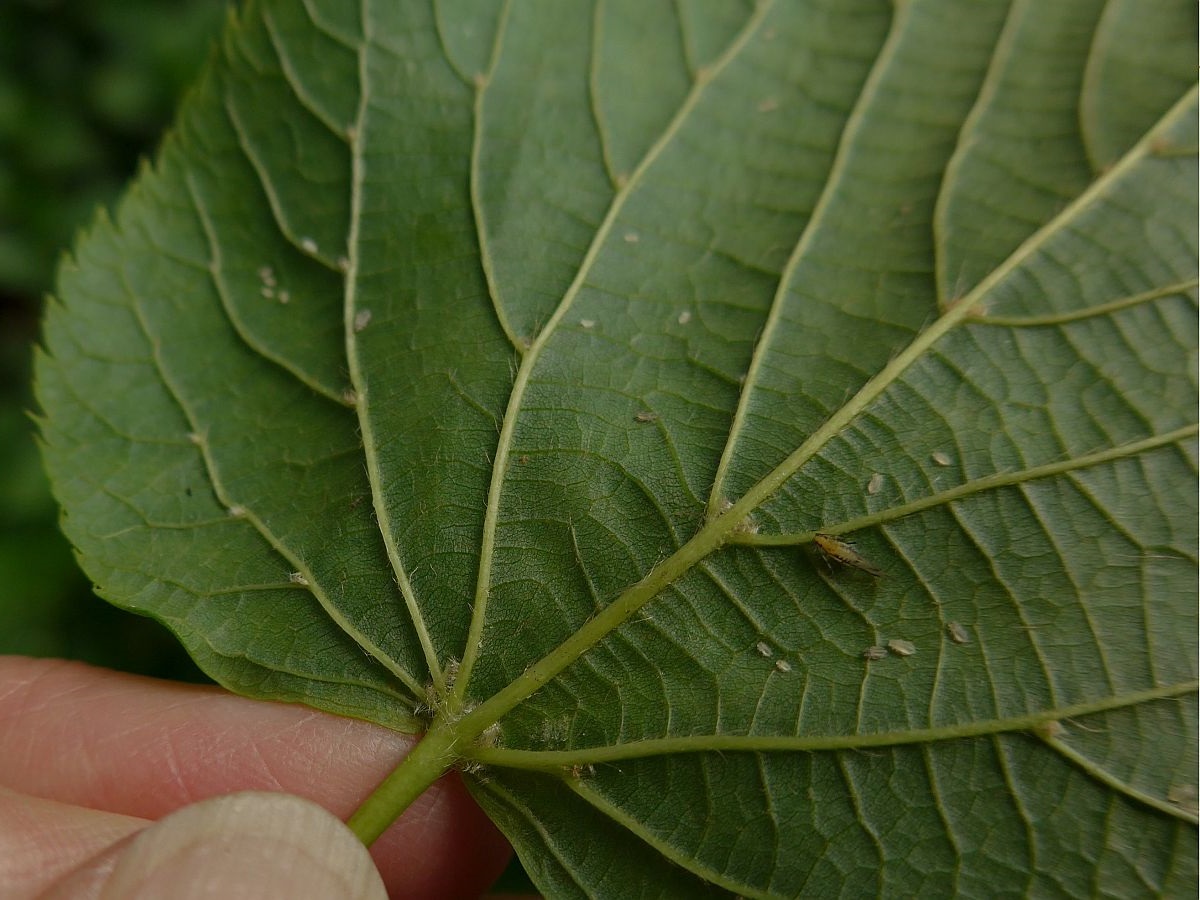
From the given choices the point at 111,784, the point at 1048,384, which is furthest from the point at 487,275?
the point at 111,784

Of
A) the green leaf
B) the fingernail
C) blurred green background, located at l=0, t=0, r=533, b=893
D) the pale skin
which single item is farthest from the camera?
blurred green background, located at l=0, t=0, r=533, b=893

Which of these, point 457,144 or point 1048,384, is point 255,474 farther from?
point 1048,384

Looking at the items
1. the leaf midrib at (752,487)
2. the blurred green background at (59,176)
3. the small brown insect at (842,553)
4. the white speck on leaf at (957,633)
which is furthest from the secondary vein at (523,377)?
the blurred green background at (59,176)

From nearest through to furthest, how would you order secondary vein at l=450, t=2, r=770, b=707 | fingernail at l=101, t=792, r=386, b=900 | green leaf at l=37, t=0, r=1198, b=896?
fingernail at l=101, t=792, r=386, b=900 → green leaf at l=37, t=0, r=1198, b=896 → secondary vein at l=450, t=2, r=770, b=707

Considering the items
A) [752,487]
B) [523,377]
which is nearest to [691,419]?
[752,487]

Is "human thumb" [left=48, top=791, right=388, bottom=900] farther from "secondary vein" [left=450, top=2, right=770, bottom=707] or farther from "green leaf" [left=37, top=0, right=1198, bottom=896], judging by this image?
"secondary vein" [left=450, top=2, right=770, bottom=707]

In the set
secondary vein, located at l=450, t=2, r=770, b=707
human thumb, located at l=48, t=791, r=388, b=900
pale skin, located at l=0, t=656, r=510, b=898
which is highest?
secondary vein, located at l=450, t=2, r=770, b=707

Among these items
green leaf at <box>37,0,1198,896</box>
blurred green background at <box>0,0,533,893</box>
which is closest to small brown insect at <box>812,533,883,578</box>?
green leaf at <box>37,0,1198,896</box>
